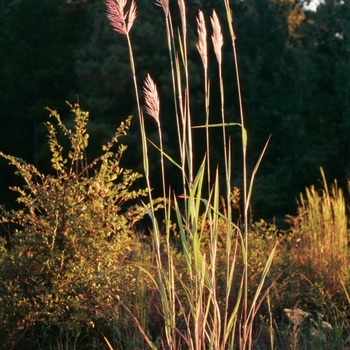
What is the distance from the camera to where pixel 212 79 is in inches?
1083

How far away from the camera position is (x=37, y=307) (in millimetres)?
4492

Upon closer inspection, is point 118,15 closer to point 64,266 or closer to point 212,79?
point 64,266

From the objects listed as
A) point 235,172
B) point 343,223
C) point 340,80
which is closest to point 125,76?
point 235,172

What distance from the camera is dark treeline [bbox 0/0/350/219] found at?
24719 millimetres

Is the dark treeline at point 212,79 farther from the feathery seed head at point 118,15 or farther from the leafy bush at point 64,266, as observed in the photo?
the feathery seed head at point 118,15

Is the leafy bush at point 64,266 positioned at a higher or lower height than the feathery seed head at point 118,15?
lower

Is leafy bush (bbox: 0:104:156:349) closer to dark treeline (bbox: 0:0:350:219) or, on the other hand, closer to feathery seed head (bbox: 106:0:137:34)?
feathery seed head (bbox: 106:0:137:34)

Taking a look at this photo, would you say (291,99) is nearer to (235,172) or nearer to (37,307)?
(235,172)

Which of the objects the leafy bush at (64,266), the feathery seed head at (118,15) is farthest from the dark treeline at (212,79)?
the feathery seed head at (118,15)

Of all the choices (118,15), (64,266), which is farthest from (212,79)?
(118,15)

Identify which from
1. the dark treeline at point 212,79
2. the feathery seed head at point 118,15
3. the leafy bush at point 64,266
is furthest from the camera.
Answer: the dark treeline at point 212,79

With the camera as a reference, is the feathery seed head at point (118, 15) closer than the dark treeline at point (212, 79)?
Yes

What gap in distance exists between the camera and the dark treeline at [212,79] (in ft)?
81.1

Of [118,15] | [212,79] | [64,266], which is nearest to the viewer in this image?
[118,15]
